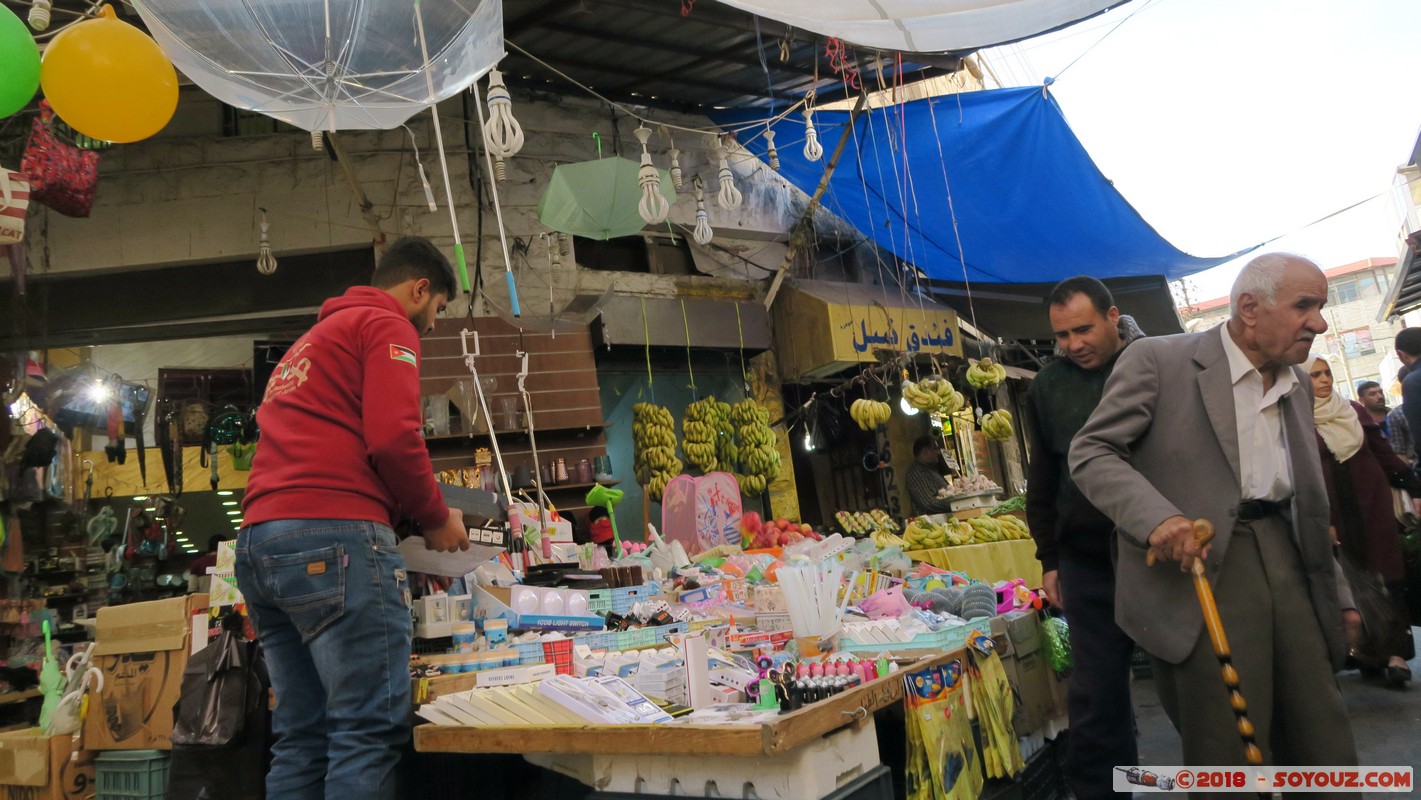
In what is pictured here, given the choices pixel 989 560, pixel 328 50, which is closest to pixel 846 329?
pixel 989 560

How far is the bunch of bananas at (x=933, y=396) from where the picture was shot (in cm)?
811

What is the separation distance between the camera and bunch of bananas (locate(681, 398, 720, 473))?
9.80 m

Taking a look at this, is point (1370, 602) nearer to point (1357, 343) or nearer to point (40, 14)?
point (40, 14)

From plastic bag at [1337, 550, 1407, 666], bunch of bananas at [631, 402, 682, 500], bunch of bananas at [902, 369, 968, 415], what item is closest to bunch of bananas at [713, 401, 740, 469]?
bunch of bananas at [631, 402, 682, 500]

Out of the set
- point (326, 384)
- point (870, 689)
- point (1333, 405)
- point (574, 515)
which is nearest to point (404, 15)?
point (326, 384)

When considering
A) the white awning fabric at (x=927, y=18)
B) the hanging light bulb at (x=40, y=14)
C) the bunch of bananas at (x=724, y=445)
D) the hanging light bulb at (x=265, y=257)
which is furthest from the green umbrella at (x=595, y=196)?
the hanging light bulb at (x=40, y=14)

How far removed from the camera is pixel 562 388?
9.00 metres

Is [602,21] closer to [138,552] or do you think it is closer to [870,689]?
[138,552]

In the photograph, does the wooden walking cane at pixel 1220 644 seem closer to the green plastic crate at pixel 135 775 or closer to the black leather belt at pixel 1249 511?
the black leather belt at pixel 1249 511

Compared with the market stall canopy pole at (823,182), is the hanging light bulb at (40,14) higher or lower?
lower

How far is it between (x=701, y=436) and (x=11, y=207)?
21.5ft

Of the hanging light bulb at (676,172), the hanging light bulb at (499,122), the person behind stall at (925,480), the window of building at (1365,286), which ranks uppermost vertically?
the window of building at (1365,286)

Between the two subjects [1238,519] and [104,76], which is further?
[104,76]

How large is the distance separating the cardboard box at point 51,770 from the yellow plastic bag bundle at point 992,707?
3.71 metres
